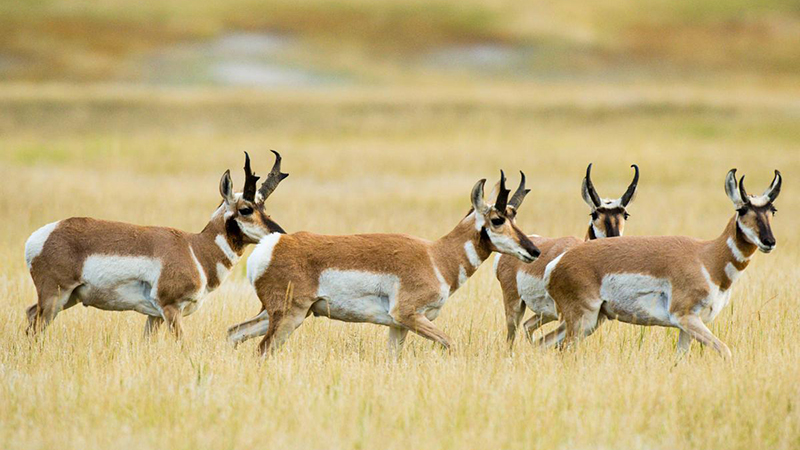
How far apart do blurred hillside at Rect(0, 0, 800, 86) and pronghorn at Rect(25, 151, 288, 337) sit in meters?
51.9

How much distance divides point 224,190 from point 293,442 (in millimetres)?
3395

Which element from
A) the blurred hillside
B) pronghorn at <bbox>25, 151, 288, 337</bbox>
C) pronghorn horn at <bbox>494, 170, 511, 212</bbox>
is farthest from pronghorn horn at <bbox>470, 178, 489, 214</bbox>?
the blurred hillside

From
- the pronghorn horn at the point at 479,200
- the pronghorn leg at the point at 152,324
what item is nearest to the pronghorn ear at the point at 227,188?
the pronghorn leg at the point at 152,324

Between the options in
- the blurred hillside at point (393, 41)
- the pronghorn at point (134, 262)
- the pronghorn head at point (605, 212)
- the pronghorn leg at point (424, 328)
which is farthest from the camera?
the blurred hillside at point (393, 41)

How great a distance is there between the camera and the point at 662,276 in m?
8.38

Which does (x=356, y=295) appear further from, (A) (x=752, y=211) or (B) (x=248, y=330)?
(A) (x=752, y=211)

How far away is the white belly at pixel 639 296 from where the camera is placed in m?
8.38

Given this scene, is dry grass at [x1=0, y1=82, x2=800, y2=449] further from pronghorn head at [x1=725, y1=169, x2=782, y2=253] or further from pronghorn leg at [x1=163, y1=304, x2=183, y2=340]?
pronghorn head at [x1=725, y1=169, x2=782, y2=253]

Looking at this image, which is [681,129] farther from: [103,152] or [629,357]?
[629,357]

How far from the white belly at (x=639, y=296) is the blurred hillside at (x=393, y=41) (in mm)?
53819

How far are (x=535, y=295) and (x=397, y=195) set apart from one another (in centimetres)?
1403

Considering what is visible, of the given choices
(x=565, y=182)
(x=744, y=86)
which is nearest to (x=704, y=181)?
(x=565, y=182)

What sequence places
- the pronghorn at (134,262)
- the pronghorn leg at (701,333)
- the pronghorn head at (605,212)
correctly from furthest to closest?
the pronghorn head at (605,212), the pronghorn at (134,262), the pronghorn leg at (701,333)

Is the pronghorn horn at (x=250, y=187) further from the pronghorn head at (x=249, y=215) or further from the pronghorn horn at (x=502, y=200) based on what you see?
the pronghorn horn at (x=502, y=200)
